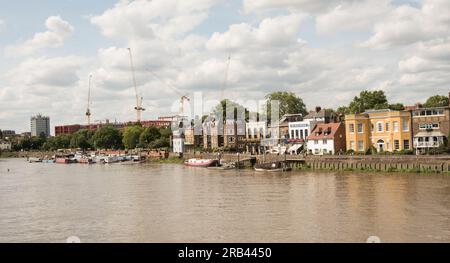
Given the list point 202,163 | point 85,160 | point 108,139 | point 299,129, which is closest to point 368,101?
point 299,129

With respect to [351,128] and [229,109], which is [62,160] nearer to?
[229,109]

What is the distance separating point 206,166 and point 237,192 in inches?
1589

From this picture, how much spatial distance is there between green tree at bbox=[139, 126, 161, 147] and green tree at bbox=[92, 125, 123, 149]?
102ft

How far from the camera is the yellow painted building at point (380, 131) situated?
65.8 metres

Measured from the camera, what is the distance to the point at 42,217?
3450 cm

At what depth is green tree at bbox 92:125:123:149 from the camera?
174 m

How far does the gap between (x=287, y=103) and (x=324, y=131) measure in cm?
4301

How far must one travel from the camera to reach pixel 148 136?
145000 mm

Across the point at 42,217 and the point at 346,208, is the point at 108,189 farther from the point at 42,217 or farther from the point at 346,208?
the point at 346,208

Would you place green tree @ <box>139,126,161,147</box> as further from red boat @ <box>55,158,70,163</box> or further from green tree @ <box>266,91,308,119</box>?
green tree @ <box>266,91,308,119</box>

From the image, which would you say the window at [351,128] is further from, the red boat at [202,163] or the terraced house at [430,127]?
the red boat at [202,163]

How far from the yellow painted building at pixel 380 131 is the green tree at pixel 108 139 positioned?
115 m

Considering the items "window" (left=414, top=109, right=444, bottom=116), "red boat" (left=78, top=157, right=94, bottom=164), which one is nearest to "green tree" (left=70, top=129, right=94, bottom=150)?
"red boat" (left=78, top=157, right=94, bottom=164)
